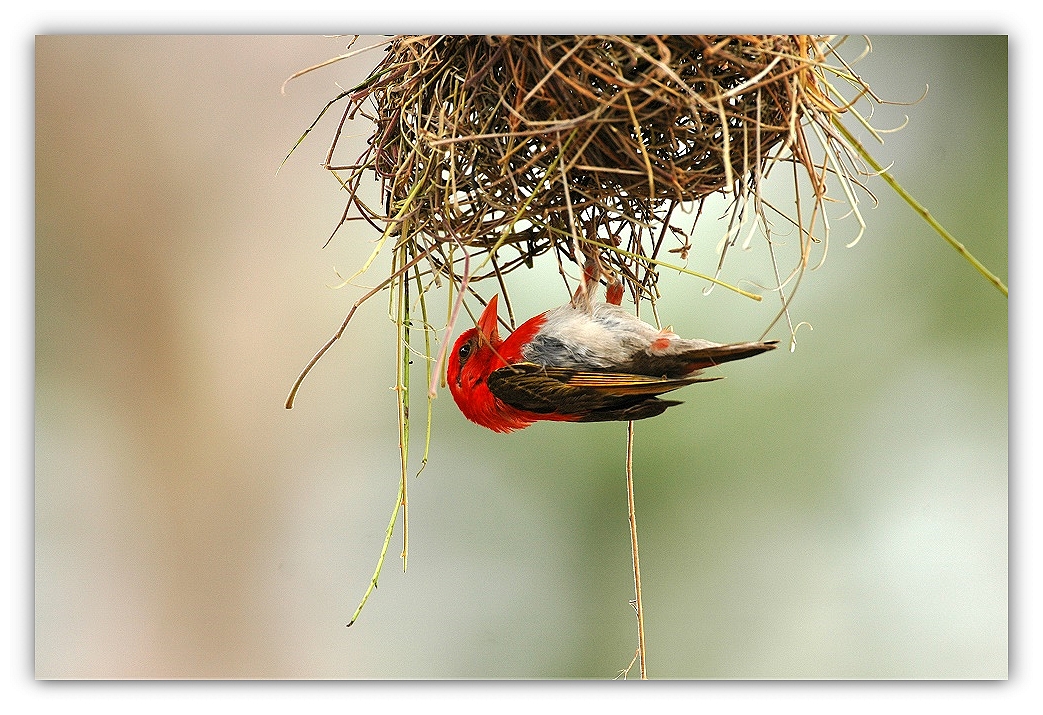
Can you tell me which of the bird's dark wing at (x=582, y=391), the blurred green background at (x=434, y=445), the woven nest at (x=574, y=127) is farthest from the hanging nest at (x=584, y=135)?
the blurred green background at (x=434, y=445)

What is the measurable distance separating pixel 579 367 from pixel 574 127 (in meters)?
0.29

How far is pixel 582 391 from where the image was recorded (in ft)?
3.65

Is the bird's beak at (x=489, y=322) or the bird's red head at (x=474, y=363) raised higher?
the bird's beak at (x=489, y=322)

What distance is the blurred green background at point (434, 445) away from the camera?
1485mm

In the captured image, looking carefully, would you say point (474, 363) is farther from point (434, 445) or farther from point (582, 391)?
point (434, 445)

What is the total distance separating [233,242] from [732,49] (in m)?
1.29

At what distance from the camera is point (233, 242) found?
1974 millimetres

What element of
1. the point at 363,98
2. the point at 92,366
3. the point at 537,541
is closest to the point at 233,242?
the point at 92,366

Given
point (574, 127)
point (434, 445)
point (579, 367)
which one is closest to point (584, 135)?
point (574, 127)

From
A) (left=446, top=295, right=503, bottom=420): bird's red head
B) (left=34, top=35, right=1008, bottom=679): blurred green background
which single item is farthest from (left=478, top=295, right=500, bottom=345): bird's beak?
(left=34, top=35, right=1008, bottom=679): blurred green background

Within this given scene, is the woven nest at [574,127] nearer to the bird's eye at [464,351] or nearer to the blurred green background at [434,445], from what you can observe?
the bird's eye at [464,351]

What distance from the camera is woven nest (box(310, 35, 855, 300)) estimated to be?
1.00 metres
